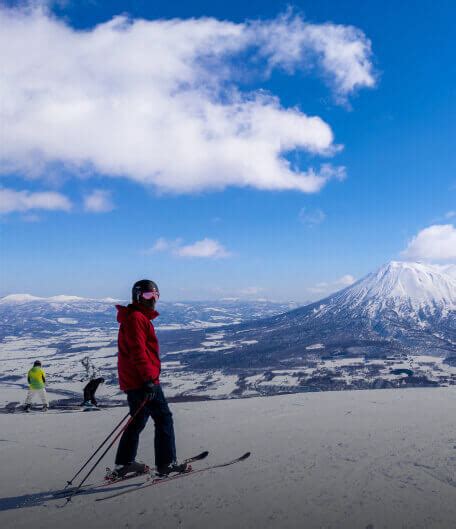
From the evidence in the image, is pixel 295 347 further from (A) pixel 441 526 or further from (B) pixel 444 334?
(A) pixel 441 526

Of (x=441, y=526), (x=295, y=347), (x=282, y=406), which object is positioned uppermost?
(x=441, y=526)

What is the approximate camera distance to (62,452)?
6258 millimetres

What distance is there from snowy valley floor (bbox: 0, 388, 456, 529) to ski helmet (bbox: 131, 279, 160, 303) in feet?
7.93

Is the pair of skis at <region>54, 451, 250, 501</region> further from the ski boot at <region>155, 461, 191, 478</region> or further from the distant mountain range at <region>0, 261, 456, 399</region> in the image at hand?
the distant mountain range at <region>0, 261, 456, 399</region>

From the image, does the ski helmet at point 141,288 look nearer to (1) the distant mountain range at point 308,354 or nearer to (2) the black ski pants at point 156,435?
(2) the black ski pants at point 156,435

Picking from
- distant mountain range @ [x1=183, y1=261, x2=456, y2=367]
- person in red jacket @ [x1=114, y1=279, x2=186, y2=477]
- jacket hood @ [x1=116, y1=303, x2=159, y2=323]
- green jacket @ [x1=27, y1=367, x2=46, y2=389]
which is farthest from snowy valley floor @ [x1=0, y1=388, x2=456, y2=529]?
distant mountain range @ [x1=183, y1=261, x2=456, y2=367]

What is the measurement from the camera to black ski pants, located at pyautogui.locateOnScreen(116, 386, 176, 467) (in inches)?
193

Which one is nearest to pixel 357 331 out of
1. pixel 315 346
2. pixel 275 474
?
pixel 315 346

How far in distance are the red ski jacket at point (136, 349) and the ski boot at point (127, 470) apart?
0.99 m

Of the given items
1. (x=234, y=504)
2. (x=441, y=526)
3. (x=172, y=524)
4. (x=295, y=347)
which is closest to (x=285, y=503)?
(x=234, y=504)

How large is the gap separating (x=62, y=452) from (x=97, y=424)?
2.22 metres

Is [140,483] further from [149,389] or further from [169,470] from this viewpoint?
[149,389]

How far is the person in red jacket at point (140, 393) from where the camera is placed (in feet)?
15.9

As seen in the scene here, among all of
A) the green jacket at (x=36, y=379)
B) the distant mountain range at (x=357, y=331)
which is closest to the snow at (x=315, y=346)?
→ the distant mountain range at (x=357, y=331)
